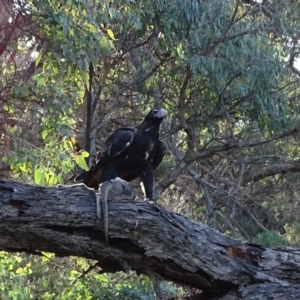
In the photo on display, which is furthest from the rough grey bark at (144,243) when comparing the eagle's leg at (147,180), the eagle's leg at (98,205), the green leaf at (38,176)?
the eagle's leg at (147,180)

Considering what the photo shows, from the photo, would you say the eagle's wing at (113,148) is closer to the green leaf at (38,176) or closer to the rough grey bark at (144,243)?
the green leaf at (38,176)

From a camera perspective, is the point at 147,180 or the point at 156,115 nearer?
the point at 147,180

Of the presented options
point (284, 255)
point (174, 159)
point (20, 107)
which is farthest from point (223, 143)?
point (284, 255)

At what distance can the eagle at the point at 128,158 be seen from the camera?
485 centimetres

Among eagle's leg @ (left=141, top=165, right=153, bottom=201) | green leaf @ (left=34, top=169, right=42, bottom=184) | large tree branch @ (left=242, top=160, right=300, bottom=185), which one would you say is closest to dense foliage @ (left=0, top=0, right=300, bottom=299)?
large tree branch @ (left=242, top=160, right=300, bottom=185)

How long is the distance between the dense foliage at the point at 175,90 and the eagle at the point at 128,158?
19 cm

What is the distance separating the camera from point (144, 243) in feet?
9.77

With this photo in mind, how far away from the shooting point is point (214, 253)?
3.06 meters

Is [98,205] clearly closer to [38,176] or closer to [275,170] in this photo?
[38,176]

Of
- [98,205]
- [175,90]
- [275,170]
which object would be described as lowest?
[98,205]

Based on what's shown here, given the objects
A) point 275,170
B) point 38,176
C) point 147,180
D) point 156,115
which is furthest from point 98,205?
point 275,170

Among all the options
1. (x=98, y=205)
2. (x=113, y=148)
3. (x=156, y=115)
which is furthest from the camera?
(x=156, y=115)

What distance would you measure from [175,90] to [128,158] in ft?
8.72

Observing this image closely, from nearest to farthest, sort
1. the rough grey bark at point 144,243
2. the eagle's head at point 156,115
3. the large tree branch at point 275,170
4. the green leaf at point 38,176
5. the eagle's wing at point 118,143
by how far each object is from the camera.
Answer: the rough grey bark at point 144,243, the green leaf at point 38,176, the eagle's wing at point 118,143, the eagle's head at point 156,115, the large tree branch at point 275,170
